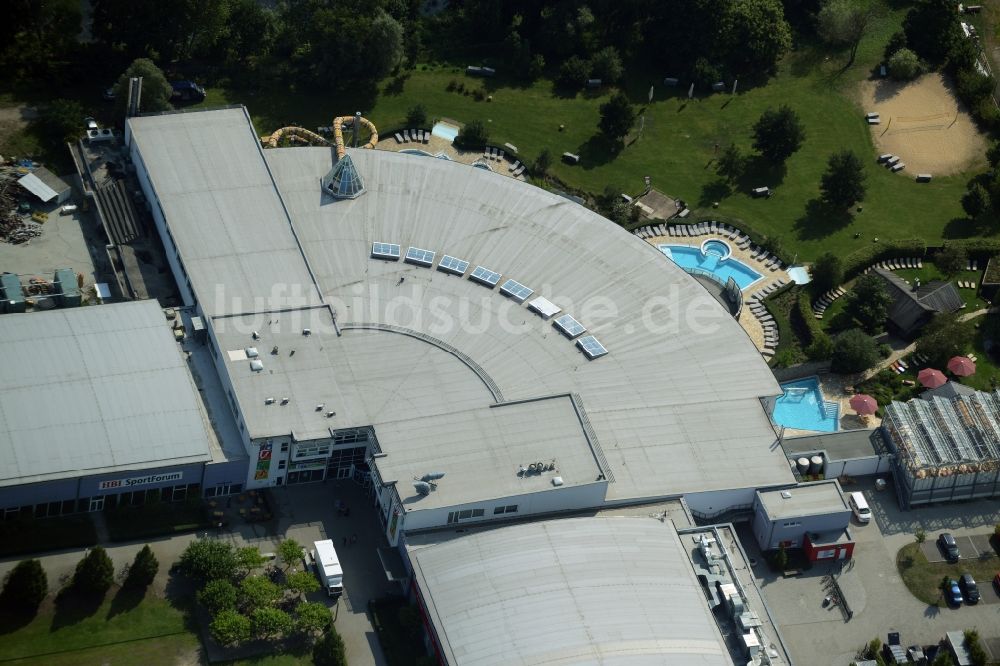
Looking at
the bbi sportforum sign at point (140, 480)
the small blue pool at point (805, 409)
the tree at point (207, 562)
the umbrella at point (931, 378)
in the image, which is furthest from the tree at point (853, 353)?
the bbi sportforum sign at point (140, 480)

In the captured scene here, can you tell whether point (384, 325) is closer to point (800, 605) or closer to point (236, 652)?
point (236, 652)

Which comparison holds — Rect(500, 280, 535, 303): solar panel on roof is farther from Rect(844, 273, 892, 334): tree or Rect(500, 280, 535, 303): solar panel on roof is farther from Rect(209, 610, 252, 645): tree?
Rect(209, 610, 252, 645): tree

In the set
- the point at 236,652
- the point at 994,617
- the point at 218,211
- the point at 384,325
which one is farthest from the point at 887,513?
the point at 218,211

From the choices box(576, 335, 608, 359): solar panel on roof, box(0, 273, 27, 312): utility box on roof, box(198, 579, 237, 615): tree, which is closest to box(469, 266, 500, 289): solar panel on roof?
box(576, 335, 608, 359): solar panel on roof

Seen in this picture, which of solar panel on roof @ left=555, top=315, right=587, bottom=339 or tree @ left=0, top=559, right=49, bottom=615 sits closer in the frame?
tree @ left=0, top=559, right=49, bottom=615

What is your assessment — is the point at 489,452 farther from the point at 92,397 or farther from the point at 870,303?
the point at 870,303

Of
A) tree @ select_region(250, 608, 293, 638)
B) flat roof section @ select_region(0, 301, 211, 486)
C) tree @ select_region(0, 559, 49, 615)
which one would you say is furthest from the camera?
flat roof section @ select_region(0, 301, 211, 486)
